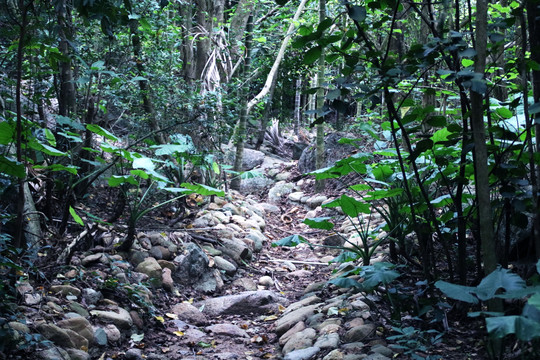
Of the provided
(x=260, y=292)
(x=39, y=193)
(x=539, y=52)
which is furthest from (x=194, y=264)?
(x=539, y=52)

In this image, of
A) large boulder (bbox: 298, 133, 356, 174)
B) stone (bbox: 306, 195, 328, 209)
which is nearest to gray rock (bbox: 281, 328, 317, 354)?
stone (bbox: 306, 195, 328, 209)

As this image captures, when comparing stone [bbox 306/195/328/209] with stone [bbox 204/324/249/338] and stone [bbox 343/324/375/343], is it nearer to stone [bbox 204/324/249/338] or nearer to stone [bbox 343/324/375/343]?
stone [bbox 204/324/249/338]

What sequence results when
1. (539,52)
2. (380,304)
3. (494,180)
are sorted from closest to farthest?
(539,52)
(494,180)
(380,304)

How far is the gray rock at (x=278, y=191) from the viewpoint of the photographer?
7793 millimetres

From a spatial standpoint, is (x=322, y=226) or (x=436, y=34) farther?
(x=322, y=226)

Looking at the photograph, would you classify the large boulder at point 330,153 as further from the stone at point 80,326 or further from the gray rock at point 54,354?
the gray rock at point 54,354

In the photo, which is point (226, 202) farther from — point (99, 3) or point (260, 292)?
point (99, 3)

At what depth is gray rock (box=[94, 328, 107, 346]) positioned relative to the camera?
2.46m

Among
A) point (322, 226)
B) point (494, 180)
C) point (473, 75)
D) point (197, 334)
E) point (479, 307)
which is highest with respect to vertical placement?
point (473, 75)

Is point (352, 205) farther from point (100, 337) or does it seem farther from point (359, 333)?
point (100, 337)

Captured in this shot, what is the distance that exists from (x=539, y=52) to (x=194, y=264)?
2.95 metres

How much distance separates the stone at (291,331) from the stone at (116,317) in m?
0.93

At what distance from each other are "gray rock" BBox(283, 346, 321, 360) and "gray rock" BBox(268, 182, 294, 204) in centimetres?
531

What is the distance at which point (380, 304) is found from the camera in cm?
274
